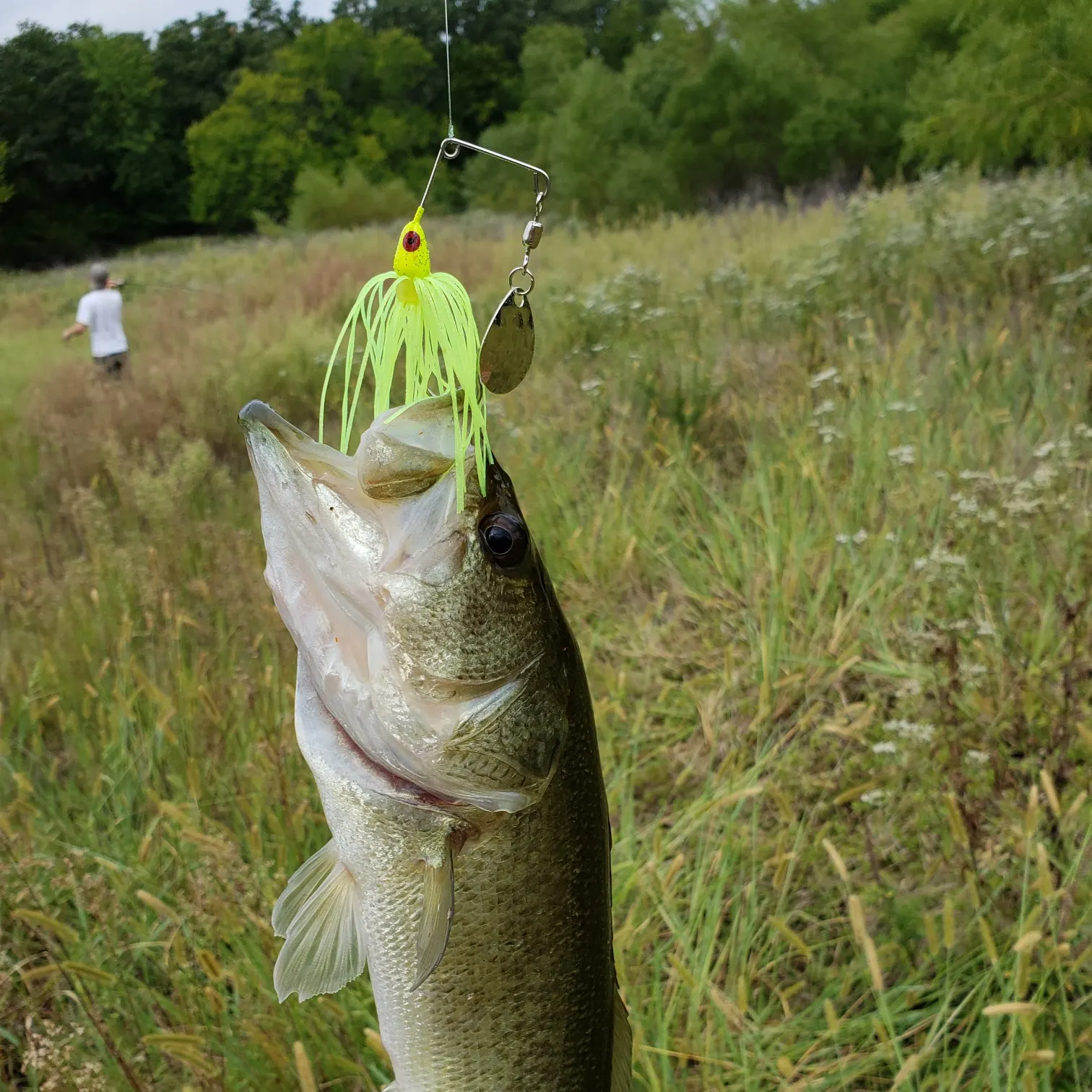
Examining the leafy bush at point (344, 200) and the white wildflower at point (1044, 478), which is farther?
the leafy bush at point (344, 200)

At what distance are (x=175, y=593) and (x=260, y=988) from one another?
6.02 feet

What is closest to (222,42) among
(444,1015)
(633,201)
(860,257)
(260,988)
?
(860,257)

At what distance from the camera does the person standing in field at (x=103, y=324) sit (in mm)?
7285

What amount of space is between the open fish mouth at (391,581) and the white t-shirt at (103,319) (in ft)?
24.8

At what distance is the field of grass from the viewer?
1.70 meters

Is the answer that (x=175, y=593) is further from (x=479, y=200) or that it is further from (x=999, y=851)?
(x=479, y=200)

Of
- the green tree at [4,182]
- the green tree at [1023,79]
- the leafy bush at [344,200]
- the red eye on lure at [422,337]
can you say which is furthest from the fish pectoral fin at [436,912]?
the leafy bush at [344,200]

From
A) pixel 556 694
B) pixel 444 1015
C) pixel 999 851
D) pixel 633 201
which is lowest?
pixel 999 851

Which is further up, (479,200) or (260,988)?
(479,200)

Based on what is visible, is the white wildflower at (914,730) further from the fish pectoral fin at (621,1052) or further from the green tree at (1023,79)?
the green tree at (1023,79)

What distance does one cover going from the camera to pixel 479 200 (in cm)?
2420

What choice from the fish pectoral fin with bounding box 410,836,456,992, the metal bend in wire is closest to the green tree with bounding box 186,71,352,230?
the metal bend in wire

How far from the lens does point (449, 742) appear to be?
0.85 metres

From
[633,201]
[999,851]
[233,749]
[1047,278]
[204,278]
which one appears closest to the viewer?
[999,851]
